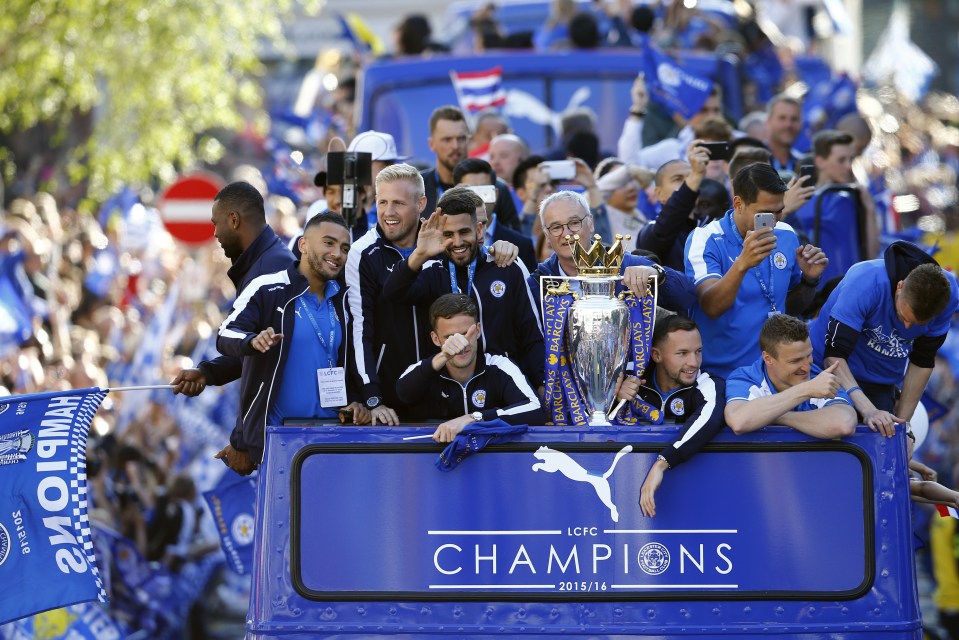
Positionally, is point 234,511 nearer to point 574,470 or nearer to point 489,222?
point 489,222

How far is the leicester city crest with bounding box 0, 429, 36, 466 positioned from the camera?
8297 millimetres

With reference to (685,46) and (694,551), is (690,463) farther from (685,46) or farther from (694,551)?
(685,46)

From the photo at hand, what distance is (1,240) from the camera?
15.1 metres

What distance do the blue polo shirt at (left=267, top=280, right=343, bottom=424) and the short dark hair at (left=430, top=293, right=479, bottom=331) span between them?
0.55m

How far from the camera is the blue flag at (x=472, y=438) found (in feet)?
23.5

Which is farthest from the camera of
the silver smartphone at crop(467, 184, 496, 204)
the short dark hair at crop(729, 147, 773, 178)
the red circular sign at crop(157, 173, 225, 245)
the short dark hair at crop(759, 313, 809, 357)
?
the red circular sign at crop(157, 173, 225, 245)

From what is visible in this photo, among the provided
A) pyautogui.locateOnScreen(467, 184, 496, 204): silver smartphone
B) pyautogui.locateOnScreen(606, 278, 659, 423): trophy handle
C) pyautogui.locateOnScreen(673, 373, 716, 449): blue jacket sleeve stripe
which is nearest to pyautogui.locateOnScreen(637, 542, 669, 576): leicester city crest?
pyautogui.locateOnScreen(673, 373, 716, 449): blue jacket sleeve stripe

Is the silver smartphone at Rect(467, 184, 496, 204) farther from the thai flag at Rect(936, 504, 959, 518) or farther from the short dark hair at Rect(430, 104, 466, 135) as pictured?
the thai flag at Rect(936, 504, 959, 518)

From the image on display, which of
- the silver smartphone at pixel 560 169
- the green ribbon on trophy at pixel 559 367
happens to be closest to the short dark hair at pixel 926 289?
the green ribbon on trophy at pixel 559 367

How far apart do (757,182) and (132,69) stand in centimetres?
1501

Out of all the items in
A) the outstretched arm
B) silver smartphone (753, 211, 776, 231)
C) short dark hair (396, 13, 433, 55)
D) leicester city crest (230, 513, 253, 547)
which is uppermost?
short dark hair (396, 13, 433, 55)

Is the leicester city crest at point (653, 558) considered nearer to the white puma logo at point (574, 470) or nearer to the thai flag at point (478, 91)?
the white puma logo at point (574, 470)

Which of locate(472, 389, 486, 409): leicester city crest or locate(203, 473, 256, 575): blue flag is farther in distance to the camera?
locate(203, 473, 256, 575): blue flag

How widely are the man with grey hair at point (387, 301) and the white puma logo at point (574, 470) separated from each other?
0.91 m
